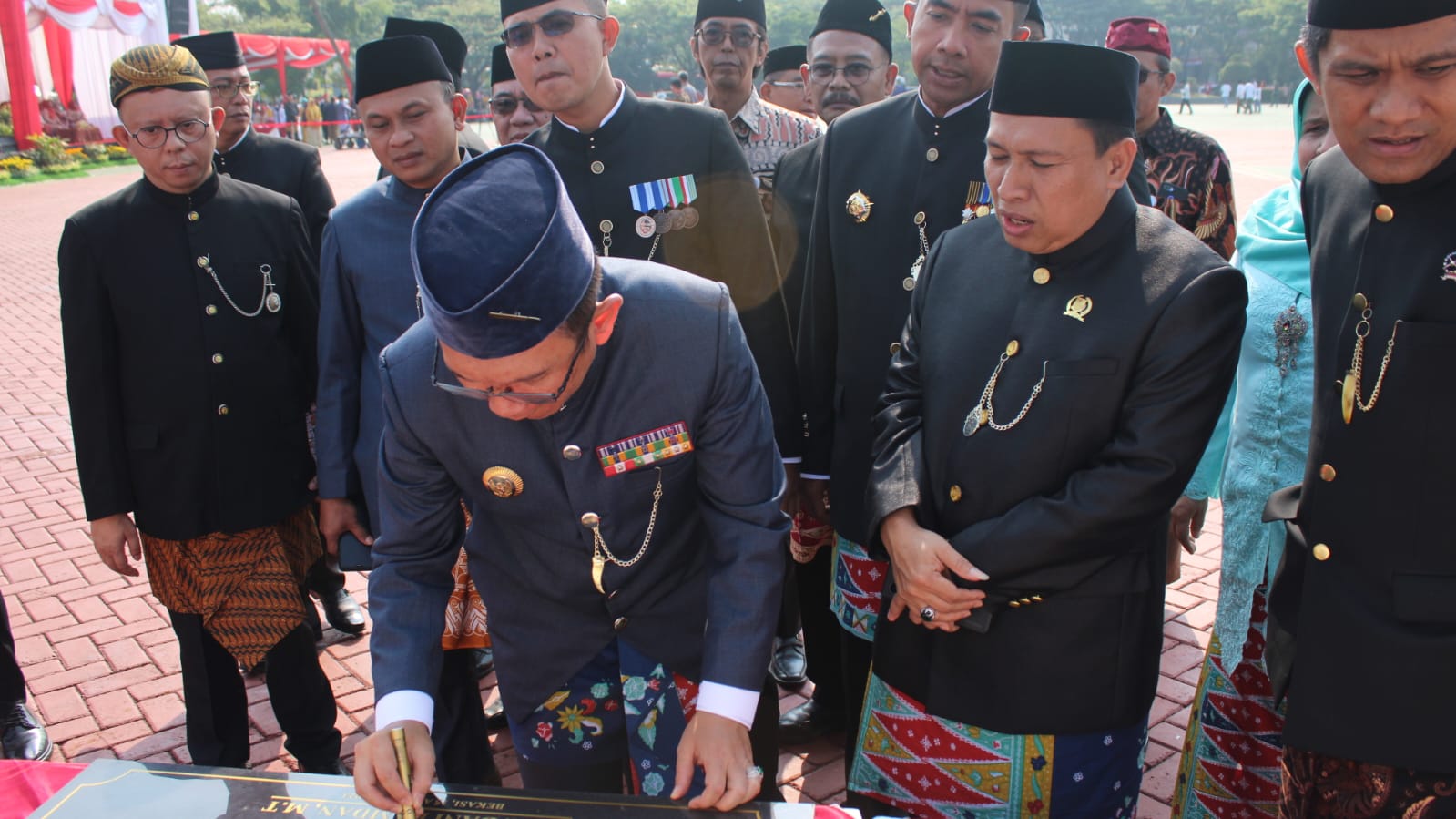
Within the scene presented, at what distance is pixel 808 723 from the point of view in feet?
11.2

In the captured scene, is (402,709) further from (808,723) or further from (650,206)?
(808,723)

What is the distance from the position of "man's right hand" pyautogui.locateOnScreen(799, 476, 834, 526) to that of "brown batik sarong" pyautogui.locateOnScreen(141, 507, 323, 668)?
5.09 ft

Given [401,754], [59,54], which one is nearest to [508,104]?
[401,754]

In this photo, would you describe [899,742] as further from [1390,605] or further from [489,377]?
[489,377]

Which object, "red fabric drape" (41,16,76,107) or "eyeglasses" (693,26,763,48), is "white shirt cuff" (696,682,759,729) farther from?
"red fabric drape" (41,16,76,107)

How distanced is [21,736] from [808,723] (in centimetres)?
253

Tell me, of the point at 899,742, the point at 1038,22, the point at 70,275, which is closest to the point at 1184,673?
the point at 899,742

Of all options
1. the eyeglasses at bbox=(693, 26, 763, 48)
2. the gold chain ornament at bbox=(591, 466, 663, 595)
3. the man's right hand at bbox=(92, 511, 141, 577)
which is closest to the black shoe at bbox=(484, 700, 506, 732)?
the man's right hand at bbox=(92, 511, 141, 577)

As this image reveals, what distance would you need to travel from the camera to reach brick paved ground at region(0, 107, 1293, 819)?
341 cm

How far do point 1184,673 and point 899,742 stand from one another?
6.44ft

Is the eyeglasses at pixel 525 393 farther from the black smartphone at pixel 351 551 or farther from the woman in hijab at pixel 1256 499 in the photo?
the woman in hijab at pixel 1256 499

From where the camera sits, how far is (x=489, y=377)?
5.45ft

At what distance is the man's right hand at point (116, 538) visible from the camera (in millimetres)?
3025

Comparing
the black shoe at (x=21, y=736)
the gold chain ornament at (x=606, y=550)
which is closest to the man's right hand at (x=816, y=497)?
the gold chain ornament at (x=606, y=550)
